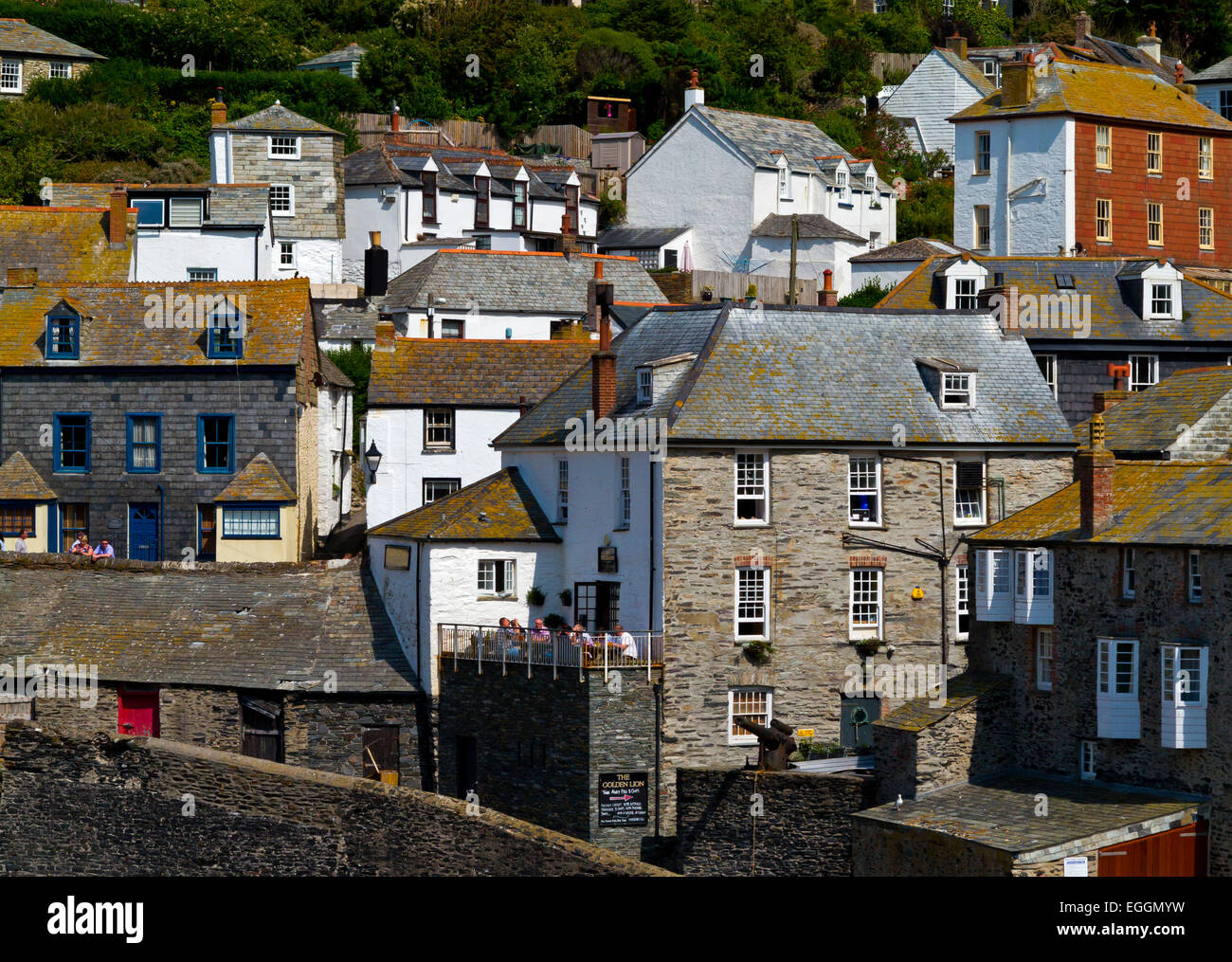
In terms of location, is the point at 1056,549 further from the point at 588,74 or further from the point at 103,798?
the point at 588,74

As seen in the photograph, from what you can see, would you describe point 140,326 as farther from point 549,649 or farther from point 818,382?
point 818,382

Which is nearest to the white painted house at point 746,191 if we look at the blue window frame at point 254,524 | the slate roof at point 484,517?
the blue window frame at point 254,524

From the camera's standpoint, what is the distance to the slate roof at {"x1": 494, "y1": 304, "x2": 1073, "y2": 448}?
43000 millimetres

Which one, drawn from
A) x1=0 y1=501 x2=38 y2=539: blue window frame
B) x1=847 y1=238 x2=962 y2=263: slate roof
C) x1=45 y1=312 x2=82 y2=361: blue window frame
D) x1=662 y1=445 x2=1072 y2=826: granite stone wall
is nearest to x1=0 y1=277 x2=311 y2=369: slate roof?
x1=45 y1=312 x2=82 y2=361: blue window frame

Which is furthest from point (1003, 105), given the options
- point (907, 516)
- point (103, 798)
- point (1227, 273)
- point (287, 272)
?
point (103, 798)

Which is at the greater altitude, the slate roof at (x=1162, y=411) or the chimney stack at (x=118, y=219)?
the chimney stack at (x=118, y=219)

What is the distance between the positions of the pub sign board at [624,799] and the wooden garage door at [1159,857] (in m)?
10.2

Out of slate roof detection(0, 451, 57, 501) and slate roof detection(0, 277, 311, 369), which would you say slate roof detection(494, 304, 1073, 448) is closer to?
slate roof detection(0, 277, 311, 369)

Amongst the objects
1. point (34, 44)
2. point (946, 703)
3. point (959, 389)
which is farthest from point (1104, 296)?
point (34, 44)

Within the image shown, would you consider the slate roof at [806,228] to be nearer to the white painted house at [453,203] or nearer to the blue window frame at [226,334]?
the white painted house at [453,203]

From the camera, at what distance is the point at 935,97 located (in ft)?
302

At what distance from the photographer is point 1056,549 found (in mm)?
39250

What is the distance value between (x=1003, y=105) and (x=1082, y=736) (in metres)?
36.7

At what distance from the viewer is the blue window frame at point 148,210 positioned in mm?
62375
